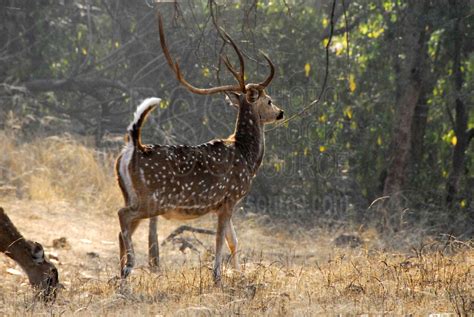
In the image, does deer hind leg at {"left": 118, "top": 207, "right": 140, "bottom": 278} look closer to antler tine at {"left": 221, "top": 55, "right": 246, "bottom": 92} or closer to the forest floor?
the forest floor

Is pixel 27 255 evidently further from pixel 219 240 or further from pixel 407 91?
pixel 407 91

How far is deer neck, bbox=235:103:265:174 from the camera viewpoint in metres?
8.91

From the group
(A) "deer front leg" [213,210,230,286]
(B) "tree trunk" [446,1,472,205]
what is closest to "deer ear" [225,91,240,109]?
(A) "deer front leg" [213,210,230,286]

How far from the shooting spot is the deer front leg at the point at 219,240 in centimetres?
779

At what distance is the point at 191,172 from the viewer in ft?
26.1

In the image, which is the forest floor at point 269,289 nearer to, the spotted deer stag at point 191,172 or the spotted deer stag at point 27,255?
the spotted deer stag at point 27,255

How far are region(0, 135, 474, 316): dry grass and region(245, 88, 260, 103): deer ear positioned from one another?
5.31 ft

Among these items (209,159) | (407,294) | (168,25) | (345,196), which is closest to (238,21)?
(168,25)

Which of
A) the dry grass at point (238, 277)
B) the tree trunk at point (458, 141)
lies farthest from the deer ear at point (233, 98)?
the tree trunk at point (458, 141)

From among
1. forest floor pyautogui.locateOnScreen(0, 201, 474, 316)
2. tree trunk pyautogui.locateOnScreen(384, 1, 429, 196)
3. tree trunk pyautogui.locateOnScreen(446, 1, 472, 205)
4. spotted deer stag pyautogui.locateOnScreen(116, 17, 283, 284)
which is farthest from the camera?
tree trunk pyautogui.locateOnScreen(446, 1, 472, 205)

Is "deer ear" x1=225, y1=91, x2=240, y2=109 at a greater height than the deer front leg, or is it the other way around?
"deer ear" x1=225, y1=91, x2=240, y2=109

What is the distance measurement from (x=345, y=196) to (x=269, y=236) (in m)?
2.02

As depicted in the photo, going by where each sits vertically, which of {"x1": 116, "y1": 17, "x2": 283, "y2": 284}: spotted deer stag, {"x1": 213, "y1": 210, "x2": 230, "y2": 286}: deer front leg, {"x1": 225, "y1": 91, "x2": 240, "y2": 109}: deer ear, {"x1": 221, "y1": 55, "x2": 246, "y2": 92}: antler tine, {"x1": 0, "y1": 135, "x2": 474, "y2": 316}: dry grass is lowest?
{"x1": 0, "y1": 135, "x2": 474, "y2": 316}: dry grass

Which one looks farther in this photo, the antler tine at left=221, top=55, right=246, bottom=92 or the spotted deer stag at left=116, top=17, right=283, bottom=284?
the antler tine at left=221, top=55, right=246, bottom=92
